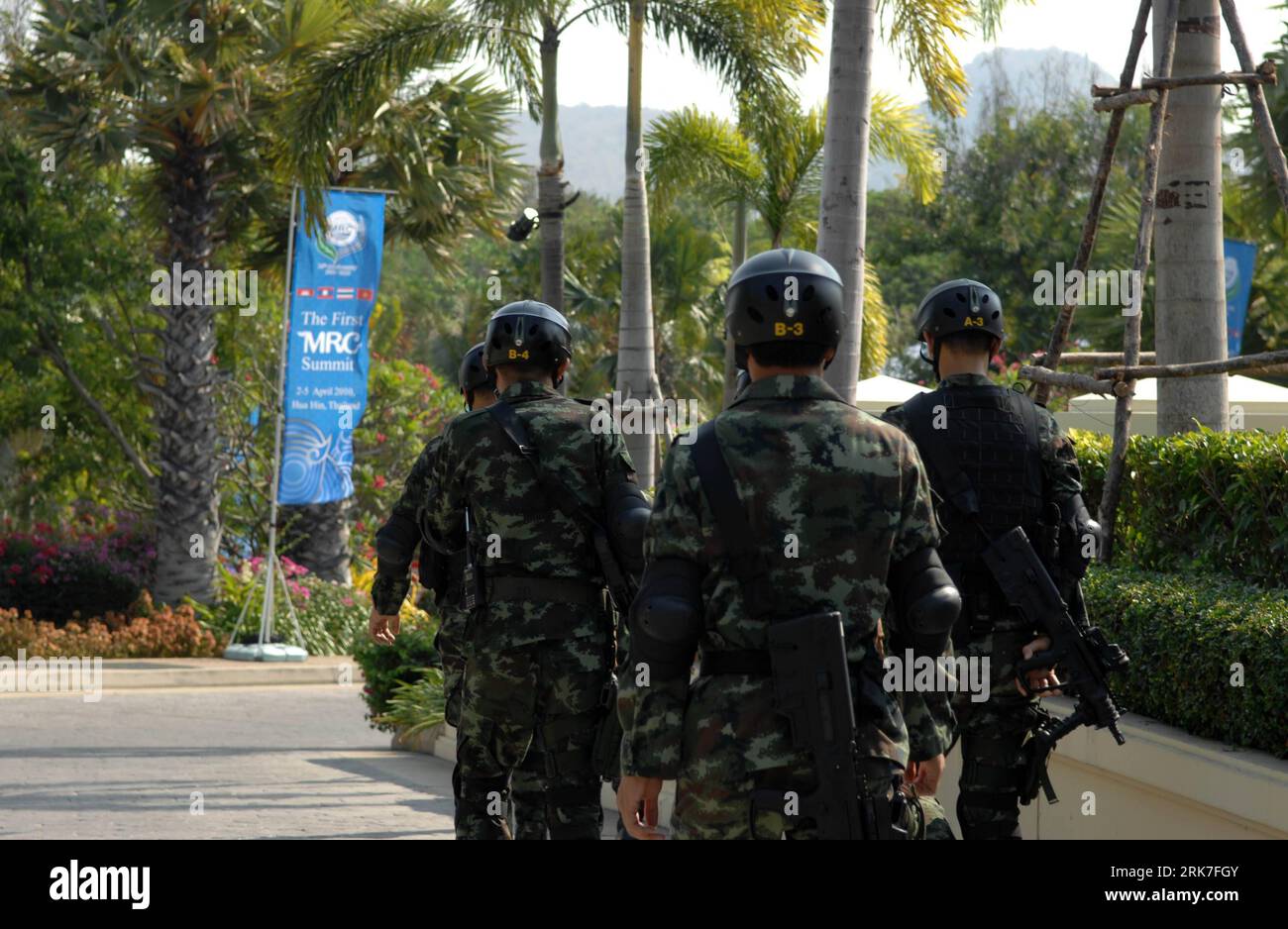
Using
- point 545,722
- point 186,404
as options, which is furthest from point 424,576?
point 186,404

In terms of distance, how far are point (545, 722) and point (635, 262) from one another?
29.5 feet

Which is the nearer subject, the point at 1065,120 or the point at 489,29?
the point at 489,29

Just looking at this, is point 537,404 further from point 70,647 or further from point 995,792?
point 70,647

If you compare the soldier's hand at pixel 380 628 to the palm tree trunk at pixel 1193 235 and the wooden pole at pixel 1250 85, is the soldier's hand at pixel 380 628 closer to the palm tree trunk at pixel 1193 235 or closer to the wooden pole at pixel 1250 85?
the palm tree trunk at pixel 1193 235

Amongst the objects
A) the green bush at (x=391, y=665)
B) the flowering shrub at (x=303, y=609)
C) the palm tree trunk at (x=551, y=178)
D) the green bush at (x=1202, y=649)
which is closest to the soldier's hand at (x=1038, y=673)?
the green bush at (x=1202, y=649)

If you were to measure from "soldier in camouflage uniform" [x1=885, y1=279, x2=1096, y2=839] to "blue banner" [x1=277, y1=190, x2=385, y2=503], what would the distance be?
12.0 metres

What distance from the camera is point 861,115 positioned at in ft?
26.0

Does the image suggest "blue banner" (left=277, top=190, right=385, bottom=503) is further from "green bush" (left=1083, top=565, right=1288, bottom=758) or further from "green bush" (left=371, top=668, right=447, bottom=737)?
"green bush" (left=1083, top=565, right=1288, bottom=758)

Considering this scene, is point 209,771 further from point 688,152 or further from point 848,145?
point 688,152

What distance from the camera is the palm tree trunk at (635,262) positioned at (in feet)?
45.0

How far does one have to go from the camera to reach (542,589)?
540 centimetres

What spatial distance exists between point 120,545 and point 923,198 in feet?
34.9
